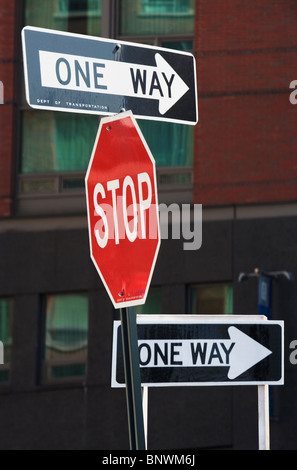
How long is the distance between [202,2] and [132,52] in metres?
12.0

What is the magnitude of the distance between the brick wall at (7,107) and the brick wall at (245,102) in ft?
9.54

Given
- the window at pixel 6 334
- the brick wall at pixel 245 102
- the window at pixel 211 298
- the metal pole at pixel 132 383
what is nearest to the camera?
the metal pole at pixel 132 383

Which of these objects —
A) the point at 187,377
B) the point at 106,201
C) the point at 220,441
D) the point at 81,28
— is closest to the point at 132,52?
the point at 106,201

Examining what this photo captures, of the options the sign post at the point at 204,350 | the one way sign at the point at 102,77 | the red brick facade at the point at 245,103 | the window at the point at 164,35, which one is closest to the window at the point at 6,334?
the window at the point at 164,35

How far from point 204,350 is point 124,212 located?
2.20 metres

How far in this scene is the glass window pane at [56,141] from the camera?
16969 mm

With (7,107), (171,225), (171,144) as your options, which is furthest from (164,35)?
(171,225)

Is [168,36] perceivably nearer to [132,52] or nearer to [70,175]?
[70,175]

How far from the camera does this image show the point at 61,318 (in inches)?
658

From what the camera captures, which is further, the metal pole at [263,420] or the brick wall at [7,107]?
the brick wall at [7,107]

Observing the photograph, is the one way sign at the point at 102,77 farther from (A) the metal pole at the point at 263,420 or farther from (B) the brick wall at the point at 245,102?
(B) the brick wall at the point at 245,102

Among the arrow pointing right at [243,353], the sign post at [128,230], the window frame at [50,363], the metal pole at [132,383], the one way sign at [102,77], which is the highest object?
the one way sign at [102,77]

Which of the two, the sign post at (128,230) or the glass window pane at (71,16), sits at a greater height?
the glass window pane at (71,16)

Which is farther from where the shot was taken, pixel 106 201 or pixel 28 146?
pixel 28 146
